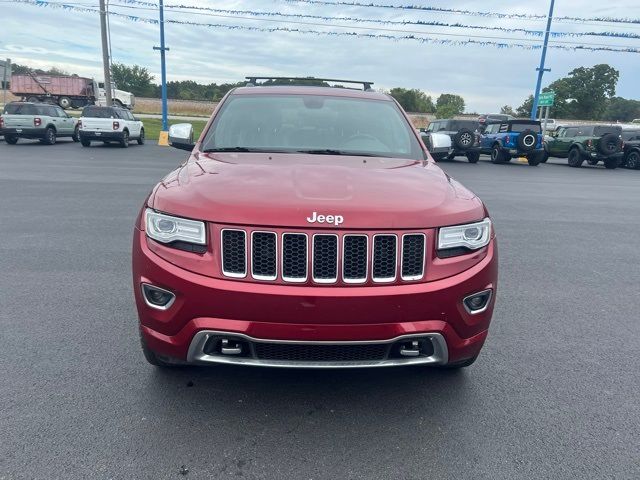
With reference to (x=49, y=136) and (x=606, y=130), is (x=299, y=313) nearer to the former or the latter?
(x=49, y=136)

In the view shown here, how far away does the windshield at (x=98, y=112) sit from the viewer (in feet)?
66.8

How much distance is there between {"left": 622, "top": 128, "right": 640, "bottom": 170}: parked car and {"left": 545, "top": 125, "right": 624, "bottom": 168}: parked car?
0.78m

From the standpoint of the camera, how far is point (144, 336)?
273 cm

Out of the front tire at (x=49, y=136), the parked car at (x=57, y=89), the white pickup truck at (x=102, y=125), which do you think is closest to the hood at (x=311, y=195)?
the white pickup truck at (x=102, y=125)

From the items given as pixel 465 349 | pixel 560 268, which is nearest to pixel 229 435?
pixel 465 349

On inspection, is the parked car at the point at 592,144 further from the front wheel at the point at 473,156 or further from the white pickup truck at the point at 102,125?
the white pickup truck at the point at 102,125

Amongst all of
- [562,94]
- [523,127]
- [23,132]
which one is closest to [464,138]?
[523,127]

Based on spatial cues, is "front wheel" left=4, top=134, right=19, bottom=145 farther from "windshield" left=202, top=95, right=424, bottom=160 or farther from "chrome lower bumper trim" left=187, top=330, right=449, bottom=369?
"chrome lower bumper trim" left=187, top=330, right=449, bottom=369

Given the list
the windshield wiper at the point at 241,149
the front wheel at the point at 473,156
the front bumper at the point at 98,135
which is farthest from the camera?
the front wheel at the point at 473,156

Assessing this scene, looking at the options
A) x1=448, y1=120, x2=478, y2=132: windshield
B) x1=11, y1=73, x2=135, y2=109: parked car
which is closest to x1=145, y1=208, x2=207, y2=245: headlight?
x1=448, y1=120, x2=478, y2=132: windshield

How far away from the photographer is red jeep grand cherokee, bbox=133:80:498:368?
7.89ft

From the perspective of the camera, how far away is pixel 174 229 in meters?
2.54

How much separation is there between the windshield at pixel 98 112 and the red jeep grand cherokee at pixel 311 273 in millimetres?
19955

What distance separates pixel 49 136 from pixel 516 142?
19.0 m
